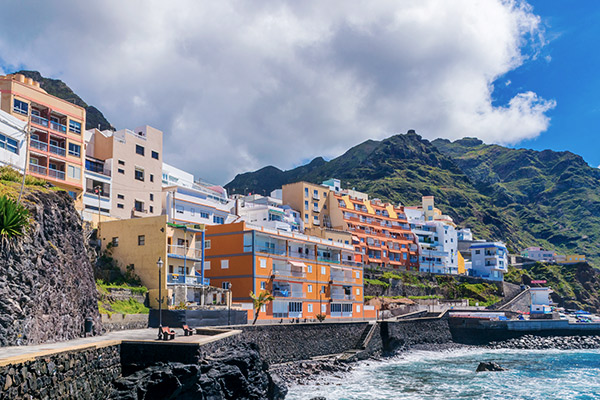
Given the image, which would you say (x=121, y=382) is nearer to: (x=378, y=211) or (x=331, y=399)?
(x=331, y=399)

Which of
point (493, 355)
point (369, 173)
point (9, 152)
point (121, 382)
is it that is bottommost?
point (493, 355)

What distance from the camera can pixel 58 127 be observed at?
4800cm

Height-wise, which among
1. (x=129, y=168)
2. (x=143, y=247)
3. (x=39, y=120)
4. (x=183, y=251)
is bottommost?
(x=183, y=251)

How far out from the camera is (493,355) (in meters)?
64.6

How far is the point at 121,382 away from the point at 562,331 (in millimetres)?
Answer: 68936

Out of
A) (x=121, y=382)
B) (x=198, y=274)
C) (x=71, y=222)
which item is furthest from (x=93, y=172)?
(x=121, y=382)

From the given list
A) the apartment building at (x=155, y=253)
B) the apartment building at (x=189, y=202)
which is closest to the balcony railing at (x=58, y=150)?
the apartment building at (x=155, y=253)

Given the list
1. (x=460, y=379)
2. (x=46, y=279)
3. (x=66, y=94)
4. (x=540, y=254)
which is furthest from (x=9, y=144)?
(x=540, y=254)

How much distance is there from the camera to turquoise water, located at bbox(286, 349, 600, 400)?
1538 inches

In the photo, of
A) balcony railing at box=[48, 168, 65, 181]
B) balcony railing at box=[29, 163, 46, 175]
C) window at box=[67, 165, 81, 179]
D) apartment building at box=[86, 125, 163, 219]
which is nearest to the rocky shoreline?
apartment building at box=[86, 125, 163, 219]

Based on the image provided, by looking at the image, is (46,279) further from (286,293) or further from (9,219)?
(286,293)

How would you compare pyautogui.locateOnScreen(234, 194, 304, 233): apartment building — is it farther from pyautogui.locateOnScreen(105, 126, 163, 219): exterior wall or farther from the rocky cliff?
the rocky cliff

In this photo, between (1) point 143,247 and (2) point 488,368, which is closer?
(1) point 143,247

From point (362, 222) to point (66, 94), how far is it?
224 ft
